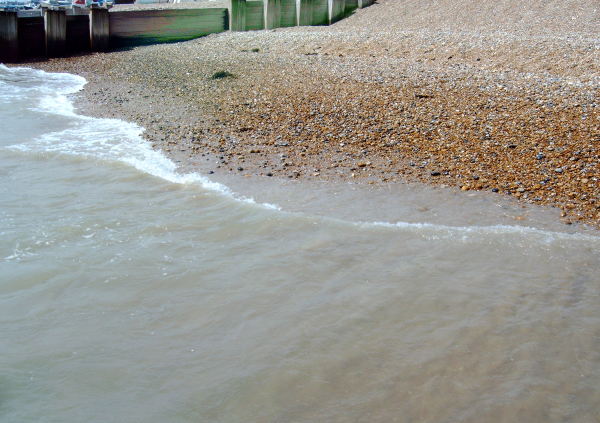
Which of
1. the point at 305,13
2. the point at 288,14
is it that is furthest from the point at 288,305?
the point at 288,14

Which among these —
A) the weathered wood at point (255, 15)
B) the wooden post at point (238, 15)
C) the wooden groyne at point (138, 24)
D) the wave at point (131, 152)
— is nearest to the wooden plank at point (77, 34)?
the wooden groyne at point (138, 24)

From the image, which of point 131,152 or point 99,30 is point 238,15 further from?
point 131,152

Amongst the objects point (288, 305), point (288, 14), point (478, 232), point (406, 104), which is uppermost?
point (288, 14)

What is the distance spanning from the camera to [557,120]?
9.12 m

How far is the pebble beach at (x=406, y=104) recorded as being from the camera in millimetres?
8094

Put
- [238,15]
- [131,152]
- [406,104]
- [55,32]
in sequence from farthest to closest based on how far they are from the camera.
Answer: [238,15] → [55,32] → [406,104] → [131,152]

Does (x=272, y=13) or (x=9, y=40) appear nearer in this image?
(x=9, y=40)

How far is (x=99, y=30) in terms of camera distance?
78.1 ft

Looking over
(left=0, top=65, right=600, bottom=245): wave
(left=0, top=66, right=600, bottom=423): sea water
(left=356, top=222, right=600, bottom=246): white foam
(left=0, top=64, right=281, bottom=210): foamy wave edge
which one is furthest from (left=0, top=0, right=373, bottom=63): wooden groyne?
(left=356, top=222, right=600, bottom=246): white foam

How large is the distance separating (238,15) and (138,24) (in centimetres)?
406

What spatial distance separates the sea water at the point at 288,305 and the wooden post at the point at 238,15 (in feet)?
58.7

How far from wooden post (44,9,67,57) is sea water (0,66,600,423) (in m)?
Answer: 16.3

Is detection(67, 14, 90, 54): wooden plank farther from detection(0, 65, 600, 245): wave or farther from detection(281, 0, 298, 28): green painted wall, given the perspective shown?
detection(0, 65, 600, 245): wave

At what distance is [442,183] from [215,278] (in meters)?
3.45
